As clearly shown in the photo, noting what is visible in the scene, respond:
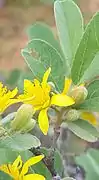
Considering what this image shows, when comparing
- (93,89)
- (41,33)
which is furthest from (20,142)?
(41,33)

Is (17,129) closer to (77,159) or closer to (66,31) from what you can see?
(66,31)

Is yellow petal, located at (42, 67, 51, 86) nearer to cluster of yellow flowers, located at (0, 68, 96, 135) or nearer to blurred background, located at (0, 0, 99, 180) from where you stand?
cluster of yellow flowers, located at (0, 68, 96, 135)

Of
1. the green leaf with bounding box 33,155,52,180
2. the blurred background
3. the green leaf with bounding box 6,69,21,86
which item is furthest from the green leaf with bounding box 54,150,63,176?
the blurred background

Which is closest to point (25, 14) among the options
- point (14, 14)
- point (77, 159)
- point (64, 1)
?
point (14, 14)

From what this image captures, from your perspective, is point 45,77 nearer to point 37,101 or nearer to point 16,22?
point 37,101

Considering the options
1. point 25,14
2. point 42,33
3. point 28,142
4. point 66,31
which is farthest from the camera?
point 25,14

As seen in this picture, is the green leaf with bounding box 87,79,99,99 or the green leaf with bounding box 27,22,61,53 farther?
the green leaf with bounding box 27,22,61,53
